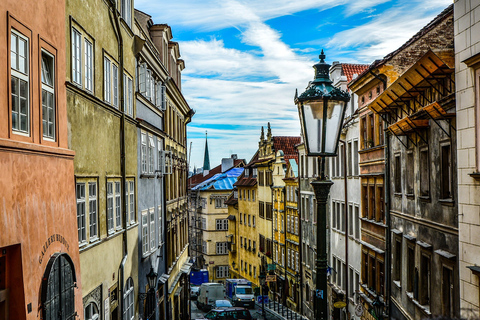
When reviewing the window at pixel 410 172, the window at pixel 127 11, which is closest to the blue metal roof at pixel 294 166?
the window at pixel 410 172

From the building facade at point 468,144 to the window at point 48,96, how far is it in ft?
27.7

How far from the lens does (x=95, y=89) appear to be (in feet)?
46.4

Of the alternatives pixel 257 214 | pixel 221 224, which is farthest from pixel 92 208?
pixel 221 224

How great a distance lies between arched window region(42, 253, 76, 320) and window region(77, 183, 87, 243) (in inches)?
64.7

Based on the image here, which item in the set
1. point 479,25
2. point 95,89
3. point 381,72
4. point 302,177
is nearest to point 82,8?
point 95,89

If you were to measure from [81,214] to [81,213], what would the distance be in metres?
0.02

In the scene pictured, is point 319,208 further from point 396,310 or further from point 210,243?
point 210,243

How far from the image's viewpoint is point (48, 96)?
406 inches

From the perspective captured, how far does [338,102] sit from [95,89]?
8.12 m

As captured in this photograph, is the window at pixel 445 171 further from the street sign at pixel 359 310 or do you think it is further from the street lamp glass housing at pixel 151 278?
the street sign at pixel 359 310

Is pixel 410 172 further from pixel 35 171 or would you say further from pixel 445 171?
pixel 35 171

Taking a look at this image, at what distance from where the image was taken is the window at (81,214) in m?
12.7

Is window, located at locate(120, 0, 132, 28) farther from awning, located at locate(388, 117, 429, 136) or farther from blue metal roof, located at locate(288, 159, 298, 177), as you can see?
blue metal roof, located at locate(288, 159, 298, 177)

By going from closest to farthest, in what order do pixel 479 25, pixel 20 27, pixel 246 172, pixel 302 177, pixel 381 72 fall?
pixel 20 27 < pixel 479 25 < pixel 381 72 < pixel 302 177 < pixel 246 172
